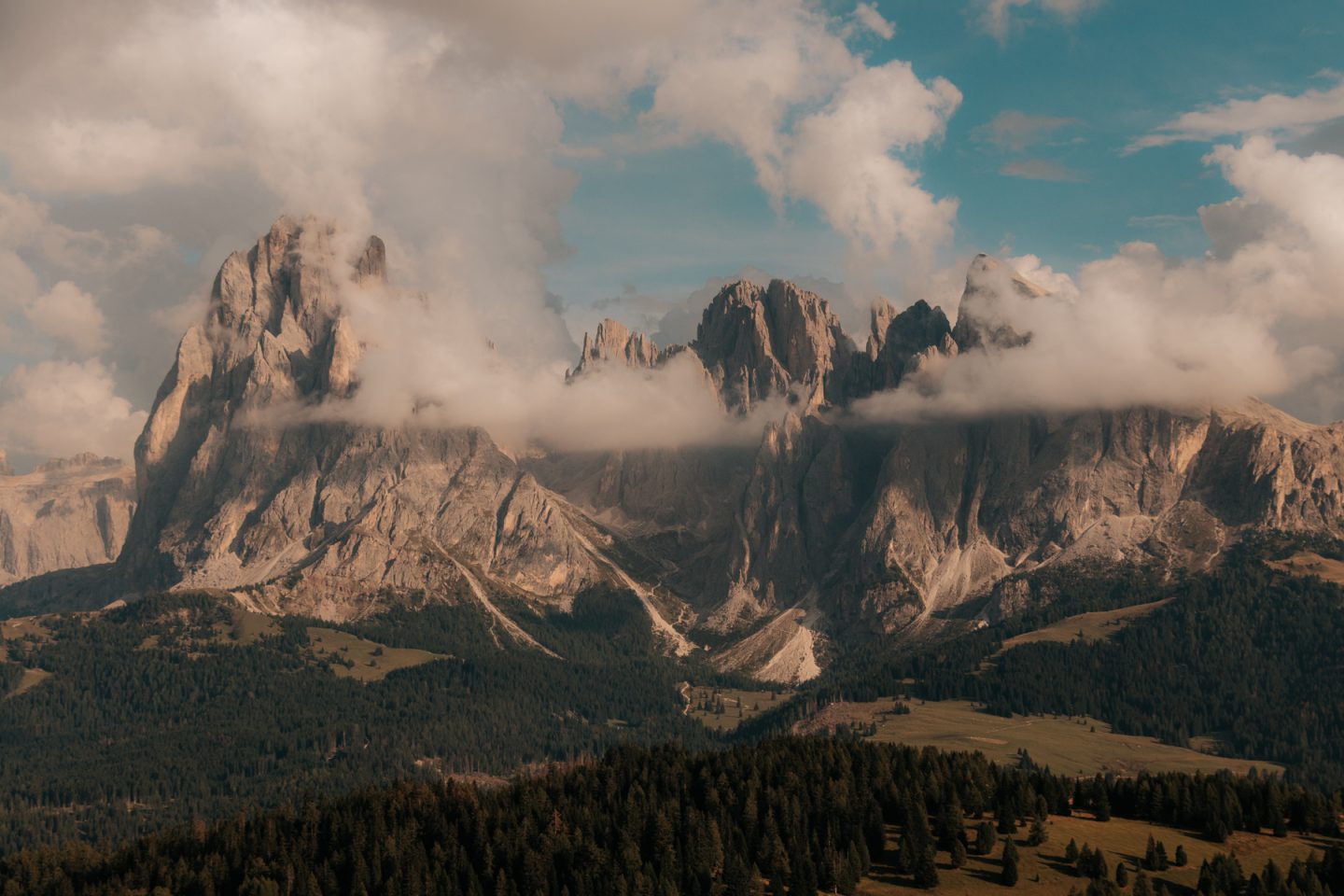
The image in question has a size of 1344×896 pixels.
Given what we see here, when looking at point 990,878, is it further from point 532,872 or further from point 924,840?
point 532,872

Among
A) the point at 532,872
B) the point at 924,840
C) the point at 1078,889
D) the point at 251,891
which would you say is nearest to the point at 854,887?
the point at 924,840

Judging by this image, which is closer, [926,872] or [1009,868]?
[926,872]

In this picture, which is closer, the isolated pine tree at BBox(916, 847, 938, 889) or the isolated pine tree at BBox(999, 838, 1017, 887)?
the isolated pine tree at BBox(916, 847, 938, 889)

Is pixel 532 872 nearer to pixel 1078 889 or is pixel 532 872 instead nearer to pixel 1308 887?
pixel 1078 889

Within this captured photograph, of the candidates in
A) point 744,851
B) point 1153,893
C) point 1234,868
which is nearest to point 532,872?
point 744,851

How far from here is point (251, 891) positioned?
197 m

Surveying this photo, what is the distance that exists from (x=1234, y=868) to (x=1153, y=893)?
14.2 meters

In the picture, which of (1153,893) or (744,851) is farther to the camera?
(744,851)

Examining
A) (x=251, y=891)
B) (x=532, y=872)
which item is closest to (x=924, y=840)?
(x=532, y=872)

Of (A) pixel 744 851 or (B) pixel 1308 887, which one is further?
(A) pixel 744 851

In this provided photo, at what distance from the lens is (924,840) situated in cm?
19662

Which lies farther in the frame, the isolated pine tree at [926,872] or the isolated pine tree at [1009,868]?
the isolated pine tree at [1009,868]

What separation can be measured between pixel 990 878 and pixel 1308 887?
38.8 metres

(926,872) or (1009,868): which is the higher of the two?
(926,872)
